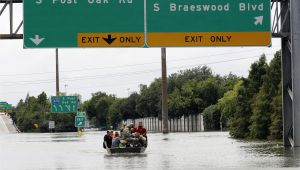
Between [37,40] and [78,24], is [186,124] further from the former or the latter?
[37,40]

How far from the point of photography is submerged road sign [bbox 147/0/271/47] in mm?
26469

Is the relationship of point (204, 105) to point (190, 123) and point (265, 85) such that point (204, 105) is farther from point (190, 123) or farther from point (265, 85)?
point (265, 85)

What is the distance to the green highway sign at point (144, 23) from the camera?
84.9ft

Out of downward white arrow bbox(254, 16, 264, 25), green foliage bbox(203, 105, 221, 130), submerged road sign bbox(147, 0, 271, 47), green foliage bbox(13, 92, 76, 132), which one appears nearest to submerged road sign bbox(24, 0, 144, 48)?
submerged road sign bbox(147, 0, 271, 47)

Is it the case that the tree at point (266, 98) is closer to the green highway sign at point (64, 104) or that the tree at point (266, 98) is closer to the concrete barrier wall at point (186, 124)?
the green highway sign at point (64, 104)

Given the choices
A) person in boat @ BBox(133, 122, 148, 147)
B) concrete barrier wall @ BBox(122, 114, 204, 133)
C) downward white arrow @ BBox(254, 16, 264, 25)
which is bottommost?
person in boat @ BBox(133, 122, 148, 147)

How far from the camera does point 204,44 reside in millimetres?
26594

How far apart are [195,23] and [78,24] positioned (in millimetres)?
4617

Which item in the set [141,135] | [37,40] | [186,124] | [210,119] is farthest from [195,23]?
[186,124]

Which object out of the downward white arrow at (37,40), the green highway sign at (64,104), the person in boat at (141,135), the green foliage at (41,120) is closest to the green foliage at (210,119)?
the green highway sign at (64,104)

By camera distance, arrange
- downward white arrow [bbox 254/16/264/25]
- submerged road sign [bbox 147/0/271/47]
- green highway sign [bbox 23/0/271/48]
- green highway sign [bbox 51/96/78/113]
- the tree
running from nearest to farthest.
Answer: green highway sign [bbox 23/0/271/48] < submerged road sign [bbox 147/0/271/47] < downward white arrow [bbox 254/16/264/25] < the tree < green highway sign [bbox 51/96/78/113]

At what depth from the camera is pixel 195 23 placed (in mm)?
26531

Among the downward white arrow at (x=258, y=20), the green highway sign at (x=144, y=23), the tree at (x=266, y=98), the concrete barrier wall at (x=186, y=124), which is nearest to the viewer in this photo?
the green highway sign at (x=144, y=23)

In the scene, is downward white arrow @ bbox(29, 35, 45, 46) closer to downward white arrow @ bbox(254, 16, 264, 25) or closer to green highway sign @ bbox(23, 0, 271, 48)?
green highway sign @ bbox(23, 0, 271, 48)
